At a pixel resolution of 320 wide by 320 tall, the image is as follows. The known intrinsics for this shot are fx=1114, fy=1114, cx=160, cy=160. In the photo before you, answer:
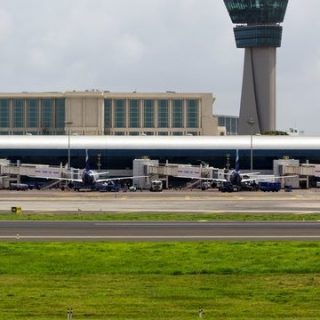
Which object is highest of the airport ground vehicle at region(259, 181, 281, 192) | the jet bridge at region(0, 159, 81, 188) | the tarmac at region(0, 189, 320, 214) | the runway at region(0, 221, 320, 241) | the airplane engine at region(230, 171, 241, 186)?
the jet bridge at region(0, 159, 81, 188)

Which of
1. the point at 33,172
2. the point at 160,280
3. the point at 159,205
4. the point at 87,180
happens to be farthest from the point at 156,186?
the point at 160,280

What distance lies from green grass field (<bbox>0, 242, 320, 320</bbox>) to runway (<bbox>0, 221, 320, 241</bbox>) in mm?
4735

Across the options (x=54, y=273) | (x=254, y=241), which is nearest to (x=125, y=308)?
(x=54, y=273)

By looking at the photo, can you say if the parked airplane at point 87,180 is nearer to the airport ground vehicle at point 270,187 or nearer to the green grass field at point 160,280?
the airport ground vehicle at point 270,187

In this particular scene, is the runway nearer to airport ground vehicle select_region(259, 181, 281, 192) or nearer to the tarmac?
the tarmac

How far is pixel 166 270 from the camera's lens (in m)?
53.4

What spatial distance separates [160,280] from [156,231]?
79.7ft

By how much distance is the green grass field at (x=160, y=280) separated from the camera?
139ft

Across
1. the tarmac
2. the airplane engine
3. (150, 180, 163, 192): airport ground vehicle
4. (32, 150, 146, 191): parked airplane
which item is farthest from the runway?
(150, 180, 163, 192): airport ground vehicle

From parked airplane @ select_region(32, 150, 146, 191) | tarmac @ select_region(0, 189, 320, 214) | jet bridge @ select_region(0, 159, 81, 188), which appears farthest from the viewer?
jet bridge @ select_region(0, 159, 81, 188)

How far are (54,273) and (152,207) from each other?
2349 inches

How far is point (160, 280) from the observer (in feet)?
166

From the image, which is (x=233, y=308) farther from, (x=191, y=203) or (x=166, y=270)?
(x=191, y=203)

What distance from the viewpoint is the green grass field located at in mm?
42438
